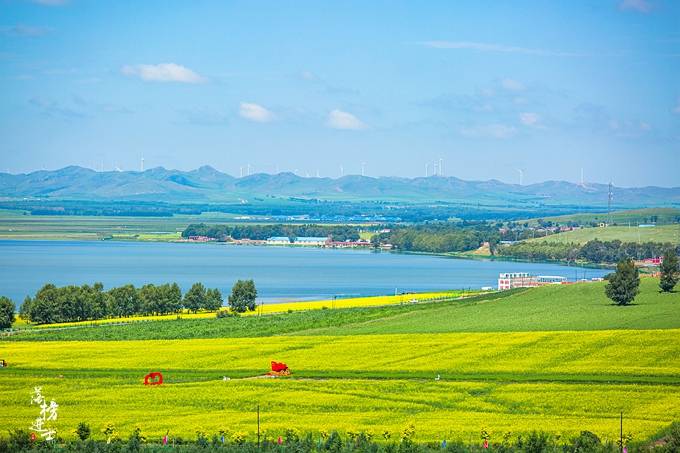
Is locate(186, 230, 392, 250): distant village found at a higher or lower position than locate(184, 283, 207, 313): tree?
higher

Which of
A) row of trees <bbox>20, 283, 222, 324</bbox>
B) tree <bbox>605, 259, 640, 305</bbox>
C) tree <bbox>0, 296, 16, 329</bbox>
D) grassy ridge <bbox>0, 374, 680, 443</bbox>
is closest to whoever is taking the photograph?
grassy ridge <bbox>0, 374, 680, 443</bbox>

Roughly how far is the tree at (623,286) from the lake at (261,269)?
27.8 m

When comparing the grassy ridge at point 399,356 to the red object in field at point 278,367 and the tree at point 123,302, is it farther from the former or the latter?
the tree at point 123,302

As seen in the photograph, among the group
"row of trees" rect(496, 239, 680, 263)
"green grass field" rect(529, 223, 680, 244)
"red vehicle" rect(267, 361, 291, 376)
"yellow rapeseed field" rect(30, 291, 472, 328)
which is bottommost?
"yellow rapeseed field" rect(30, 291, 472, 328)

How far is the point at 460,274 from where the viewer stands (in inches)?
4587

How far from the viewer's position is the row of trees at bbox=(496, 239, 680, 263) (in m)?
132

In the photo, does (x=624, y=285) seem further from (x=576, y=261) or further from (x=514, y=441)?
(x=576, y=261)

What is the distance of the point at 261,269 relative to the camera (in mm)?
123062

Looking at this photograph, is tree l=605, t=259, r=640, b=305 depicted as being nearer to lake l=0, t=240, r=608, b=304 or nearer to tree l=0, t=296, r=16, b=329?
lake l=0, t=240, r=608, b=304

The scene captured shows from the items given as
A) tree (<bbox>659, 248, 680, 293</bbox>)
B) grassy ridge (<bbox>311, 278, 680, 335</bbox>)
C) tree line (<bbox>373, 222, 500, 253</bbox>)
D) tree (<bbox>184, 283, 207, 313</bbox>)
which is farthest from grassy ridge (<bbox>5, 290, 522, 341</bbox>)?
tree line (<bbox>373, 222, 500, 253</bbox>)

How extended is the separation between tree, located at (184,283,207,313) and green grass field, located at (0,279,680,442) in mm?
13071

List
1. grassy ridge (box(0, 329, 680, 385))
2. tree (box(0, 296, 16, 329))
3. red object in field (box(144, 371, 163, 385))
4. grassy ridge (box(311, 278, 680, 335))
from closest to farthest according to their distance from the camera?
red object in field (box(144, 371, 163, 385))
grassy ridge (box(0, 329, 680, 385))
grassy ridge (box(311, 278, 680, 335))
tree (box(0, 296, 16, 329))

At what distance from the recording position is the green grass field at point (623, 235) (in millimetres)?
143875

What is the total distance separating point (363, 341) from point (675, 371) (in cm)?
1471
